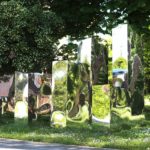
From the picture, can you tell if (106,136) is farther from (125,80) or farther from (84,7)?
(84,7)

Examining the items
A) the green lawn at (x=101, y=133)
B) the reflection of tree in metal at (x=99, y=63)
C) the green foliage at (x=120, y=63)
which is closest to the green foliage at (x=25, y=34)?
the green lawn at (x=101, y=133)

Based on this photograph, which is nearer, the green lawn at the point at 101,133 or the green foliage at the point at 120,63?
the green lawn at the point at 101,133

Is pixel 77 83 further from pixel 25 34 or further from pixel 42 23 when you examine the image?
pixel 25 34

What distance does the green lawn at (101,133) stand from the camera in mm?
14723

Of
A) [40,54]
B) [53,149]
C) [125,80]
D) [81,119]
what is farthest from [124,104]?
[40,54]

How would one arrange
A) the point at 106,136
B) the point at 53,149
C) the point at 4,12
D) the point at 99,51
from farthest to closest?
the point at 4,12 < the point at 99,51 < the point at 106,136 < the point at 53,149

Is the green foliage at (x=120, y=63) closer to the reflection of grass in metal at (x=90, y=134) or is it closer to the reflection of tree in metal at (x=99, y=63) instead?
the reflection of tree in metal at (x=99, y=63)

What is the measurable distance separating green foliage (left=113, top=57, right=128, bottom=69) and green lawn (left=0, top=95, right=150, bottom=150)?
144 centimetres

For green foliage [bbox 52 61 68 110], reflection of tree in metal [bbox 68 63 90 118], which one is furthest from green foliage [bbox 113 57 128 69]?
green foliage [bbox 52 61 68 110]

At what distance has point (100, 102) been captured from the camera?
1769cm

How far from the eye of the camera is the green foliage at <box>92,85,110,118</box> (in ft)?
57.1

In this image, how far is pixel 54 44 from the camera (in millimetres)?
23641

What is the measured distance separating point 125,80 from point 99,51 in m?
1.99

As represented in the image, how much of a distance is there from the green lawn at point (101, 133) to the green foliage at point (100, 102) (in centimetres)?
34
